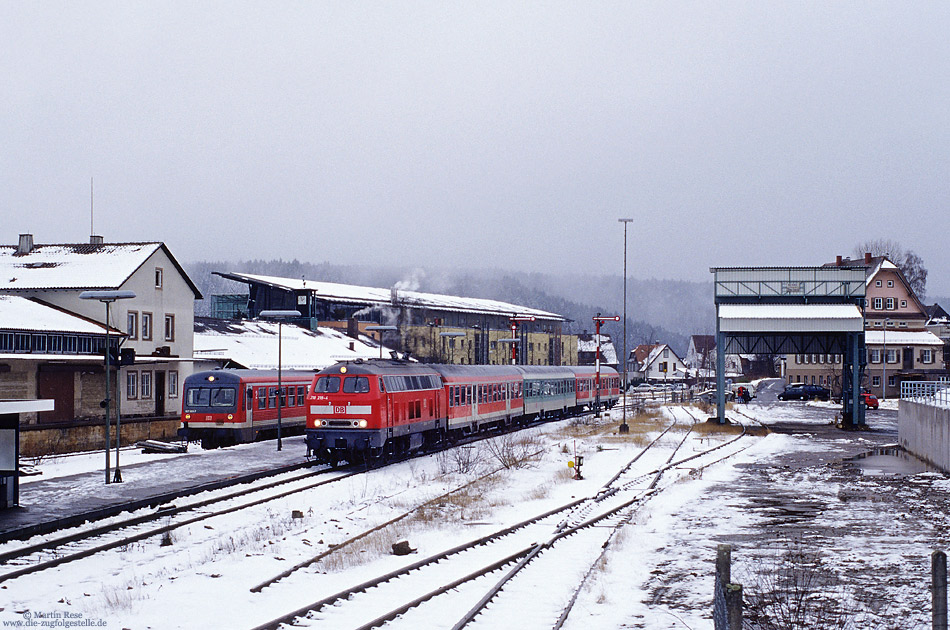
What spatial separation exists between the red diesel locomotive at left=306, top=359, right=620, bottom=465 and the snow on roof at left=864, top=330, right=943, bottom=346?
5375 centimetres

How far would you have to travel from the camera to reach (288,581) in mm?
13086

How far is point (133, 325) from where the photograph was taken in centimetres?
4184

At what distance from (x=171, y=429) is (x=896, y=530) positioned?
1159 inches

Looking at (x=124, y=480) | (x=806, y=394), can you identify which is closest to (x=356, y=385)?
(x=124, y=480)

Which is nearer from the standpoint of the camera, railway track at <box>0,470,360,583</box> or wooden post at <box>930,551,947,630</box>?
wooden post at <box>930,551,947,630</box>

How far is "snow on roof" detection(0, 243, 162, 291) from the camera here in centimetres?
4066

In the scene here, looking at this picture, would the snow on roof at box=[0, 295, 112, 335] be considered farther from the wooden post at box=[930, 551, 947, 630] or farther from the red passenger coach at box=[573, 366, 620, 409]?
the wooden post at box=[930, 551, 947, 630]

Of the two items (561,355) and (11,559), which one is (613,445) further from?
(561,355)

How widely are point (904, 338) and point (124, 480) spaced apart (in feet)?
255

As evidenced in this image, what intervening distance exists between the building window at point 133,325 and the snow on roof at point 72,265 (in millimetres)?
1935

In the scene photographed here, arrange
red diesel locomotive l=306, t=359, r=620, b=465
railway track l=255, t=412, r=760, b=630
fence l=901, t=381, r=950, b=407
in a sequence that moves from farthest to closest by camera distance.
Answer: fence l=901, t=381, r=950, b=407 < red diesel locomotive l=306, t=359, r=620, b=465 < railway track l=255, t=412, r=760, b=630

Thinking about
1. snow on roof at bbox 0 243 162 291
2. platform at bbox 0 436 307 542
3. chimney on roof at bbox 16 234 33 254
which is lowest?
platform at bbox 0 436 307 542

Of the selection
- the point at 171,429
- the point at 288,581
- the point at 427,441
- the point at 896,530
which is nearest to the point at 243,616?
the point at 288,581

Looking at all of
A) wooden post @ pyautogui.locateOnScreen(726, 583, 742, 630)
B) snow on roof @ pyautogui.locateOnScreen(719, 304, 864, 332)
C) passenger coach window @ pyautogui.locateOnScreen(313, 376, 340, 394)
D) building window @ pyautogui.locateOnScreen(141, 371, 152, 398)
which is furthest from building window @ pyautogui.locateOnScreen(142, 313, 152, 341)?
wooden post @ pyautogui.locateOnScreen(726, 583, 742, 630)
